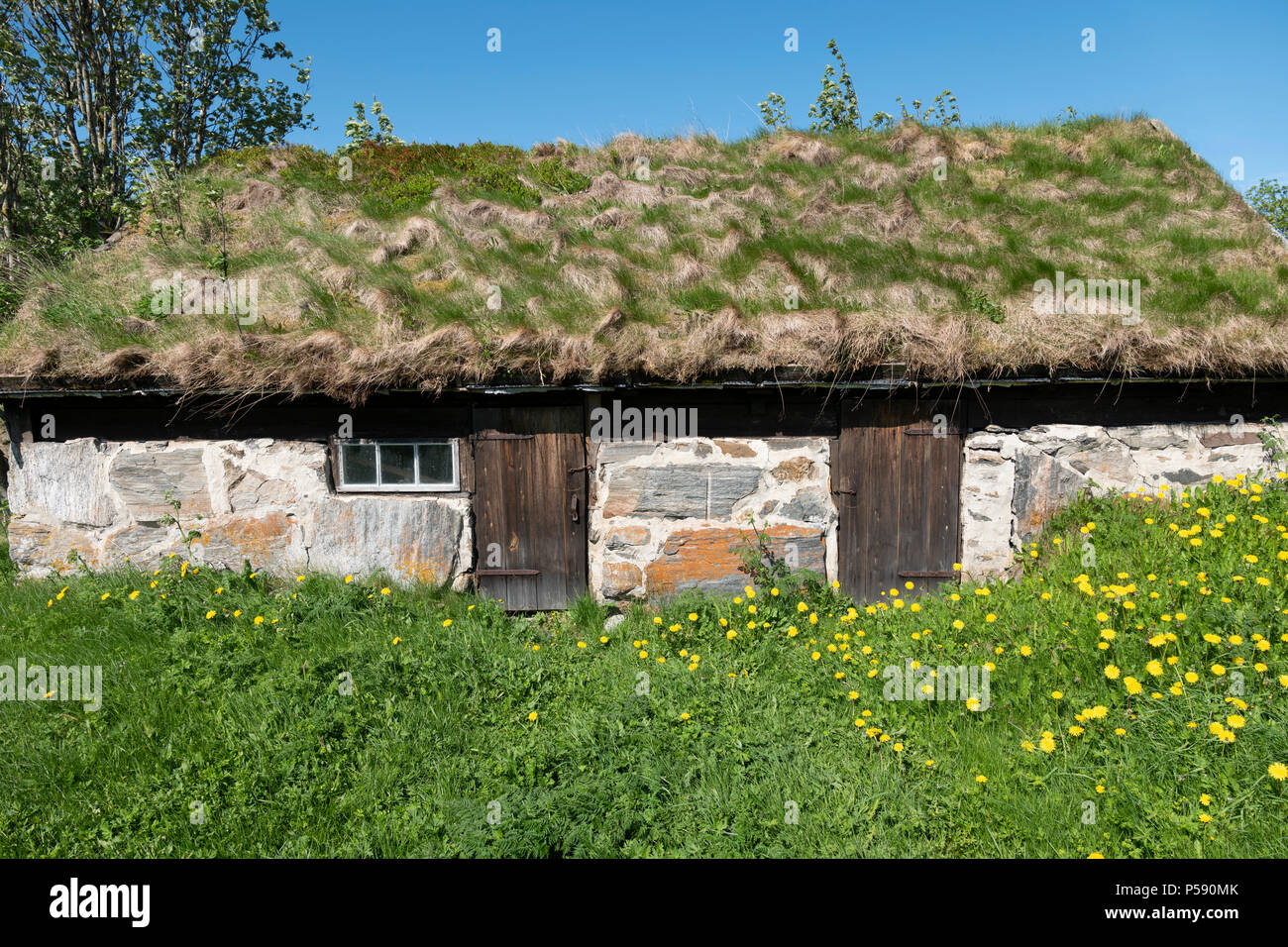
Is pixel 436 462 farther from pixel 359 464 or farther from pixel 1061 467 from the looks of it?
pixel 1061 467

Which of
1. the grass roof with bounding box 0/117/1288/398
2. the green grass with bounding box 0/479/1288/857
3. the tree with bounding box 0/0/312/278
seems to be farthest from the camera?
the tree with bounding box 0/0/312/278

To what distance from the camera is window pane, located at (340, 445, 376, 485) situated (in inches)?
232

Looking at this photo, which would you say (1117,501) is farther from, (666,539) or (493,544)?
(493,544)

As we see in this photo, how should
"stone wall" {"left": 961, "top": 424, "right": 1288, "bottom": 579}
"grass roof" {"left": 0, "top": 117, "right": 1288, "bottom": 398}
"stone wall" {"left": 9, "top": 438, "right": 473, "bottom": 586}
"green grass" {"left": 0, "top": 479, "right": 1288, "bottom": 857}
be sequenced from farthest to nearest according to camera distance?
"stone wall" {"left": 9, "top": 438, "right": 473, "bottom": 586}
"stone wall" {"left": 961, "top": 424, "right": 1288, "bottom": 579}
"grass roof" {"left": 0, "top": 117, "right": 1288, "bottom": 398}
"green grass" {"left": 0, "top": 479, "right": 1288, "bottom": 857}

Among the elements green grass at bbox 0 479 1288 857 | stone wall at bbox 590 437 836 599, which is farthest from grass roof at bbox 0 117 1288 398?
green grass at bbox 0 479 1288 857

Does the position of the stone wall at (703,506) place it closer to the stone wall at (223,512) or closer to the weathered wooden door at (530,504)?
the weathered wooden door at (530,504)

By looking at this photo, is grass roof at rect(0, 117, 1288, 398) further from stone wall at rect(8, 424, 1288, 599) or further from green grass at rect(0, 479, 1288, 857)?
green grass at rect(0, 479, 1288, 857)

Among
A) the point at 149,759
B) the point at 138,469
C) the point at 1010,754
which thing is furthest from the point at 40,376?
the point at 1010,754

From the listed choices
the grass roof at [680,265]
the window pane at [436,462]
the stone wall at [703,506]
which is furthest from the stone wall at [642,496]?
the grass roof at [680,265]

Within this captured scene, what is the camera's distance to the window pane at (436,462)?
587 centimetres

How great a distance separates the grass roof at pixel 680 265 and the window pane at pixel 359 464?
1.90ft

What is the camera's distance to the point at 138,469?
5879 millimetres

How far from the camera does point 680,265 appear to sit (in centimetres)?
662

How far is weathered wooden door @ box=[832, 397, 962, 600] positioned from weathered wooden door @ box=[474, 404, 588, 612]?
2.40 meters
